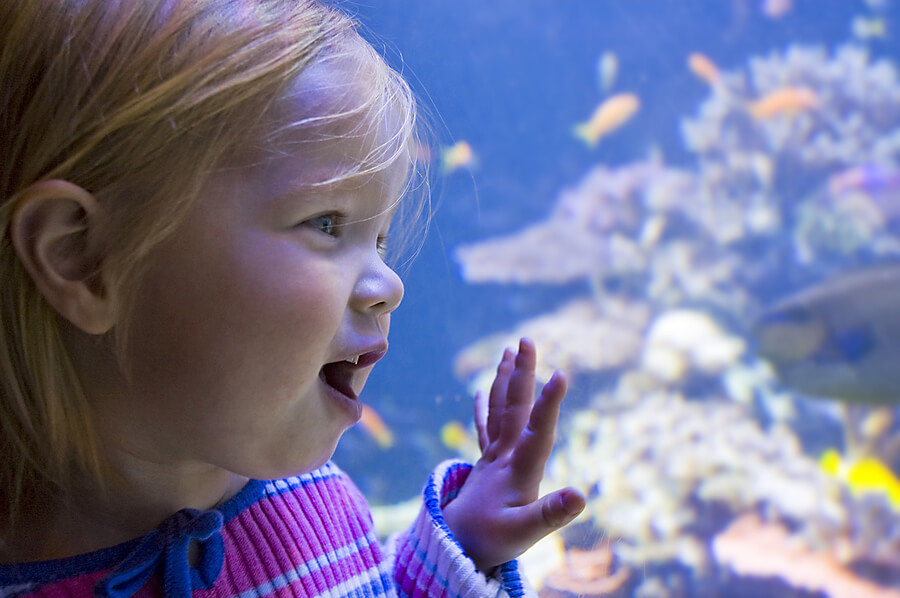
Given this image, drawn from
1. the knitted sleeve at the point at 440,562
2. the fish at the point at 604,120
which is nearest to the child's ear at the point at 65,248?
the knitted sleeve at the point at 440,562

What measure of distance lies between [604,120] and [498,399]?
3899 millimetres

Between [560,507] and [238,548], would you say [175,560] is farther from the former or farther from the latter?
[560,507]

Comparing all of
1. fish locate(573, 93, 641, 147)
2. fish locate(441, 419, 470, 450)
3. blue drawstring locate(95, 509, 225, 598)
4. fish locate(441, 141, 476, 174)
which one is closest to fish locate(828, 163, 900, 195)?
fish locate(573, 93, 641, 147)

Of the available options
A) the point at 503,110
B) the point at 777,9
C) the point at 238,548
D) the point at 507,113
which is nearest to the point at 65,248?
the point at 238,548

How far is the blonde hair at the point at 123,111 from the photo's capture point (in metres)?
0.58

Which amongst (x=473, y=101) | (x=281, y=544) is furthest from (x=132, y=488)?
(x=473, y=101)

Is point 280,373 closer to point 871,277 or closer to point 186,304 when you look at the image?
point 186,304

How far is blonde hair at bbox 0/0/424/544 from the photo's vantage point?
0.58 meters

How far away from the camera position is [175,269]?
0.60 metres

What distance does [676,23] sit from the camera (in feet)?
16.7

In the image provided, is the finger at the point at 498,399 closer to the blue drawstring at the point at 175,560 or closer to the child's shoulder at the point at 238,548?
the child's shoulder at the point at 238,548

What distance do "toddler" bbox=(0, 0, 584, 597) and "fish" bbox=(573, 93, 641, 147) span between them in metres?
3.98

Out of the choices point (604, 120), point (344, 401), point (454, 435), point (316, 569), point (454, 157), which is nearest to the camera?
point (344, 401)

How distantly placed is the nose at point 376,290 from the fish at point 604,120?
4.03 meters
